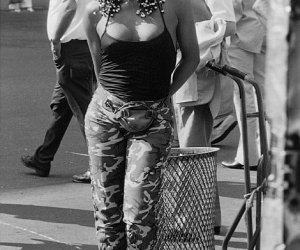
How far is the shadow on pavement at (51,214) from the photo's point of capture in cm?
613

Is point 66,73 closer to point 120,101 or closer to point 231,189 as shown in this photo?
point 231,189

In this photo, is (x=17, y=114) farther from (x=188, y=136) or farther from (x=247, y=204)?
(x=247, y=204)

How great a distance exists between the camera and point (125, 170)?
396 cm

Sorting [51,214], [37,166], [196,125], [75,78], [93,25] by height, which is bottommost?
[37,166]

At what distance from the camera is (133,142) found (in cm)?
392

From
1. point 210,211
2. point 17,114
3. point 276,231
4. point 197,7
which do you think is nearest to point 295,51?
point 276,231

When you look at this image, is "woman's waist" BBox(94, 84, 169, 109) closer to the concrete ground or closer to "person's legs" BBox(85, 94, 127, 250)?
"person's legs" BBox(85, 94, 127, 250)

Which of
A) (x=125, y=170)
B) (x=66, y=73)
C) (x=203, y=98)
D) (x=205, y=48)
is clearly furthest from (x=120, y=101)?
(x=66, y=73)

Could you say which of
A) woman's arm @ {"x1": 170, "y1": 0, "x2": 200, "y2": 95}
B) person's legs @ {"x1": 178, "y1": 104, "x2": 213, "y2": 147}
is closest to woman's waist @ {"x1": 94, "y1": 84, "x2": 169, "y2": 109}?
woman's arm @ {"x1": 170, "y1": 0, "x2": 200, "y2": 95}

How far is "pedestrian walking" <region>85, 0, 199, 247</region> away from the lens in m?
3.88

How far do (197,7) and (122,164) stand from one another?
128 centimetres

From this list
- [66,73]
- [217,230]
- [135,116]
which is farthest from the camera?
[66,73]

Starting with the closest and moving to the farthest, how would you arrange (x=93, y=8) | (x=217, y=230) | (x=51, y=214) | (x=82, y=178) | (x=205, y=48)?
(x=93, y=8), (x=205, y=48), (x=217, y=230), (x=51, y=214), (x=82, y=178)

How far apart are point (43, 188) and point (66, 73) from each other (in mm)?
926
